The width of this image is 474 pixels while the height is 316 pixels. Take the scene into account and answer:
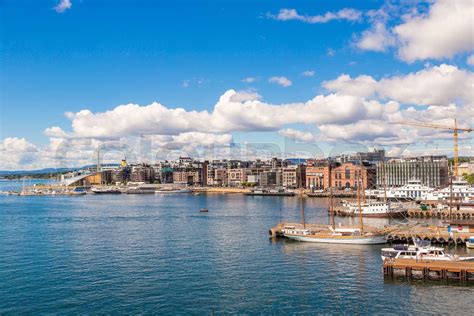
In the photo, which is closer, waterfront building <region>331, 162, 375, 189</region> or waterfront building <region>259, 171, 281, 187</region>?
waterfront building <region>331, 162, 375, 189</region>

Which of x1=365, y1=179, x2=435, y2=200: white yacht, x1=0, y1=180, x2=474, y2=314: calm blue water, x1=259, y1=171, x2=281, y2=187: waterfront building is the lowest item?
x1=0, y1=180, x2=474, y2=314: calm blue water

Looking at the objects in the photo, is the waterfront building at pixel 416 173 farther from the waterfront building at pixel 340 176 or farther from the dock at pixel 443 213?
the dock at pixel 443 213

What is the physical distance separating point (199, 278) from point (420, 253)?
688 inches

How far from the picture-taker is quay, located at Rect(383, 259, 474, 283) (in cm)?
3244

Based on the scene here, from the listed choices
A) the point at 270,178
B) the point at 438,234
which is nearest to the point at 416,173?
the point at 270,178

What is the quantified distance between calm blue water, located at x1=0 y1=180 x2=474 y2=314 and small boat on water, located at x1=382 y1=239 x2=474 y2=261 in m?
1.80

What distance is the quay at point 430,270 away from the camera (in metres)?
32.4

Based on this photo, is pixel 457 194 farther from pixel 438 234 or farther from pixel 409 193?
pixel 438 234

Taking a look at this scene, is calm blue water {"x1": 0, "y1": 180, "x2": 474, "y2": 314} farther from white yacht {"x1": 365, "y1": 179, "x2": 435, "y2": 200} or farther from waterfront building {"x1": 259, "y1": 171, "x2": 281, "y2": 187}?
waterfront building {"x1": 259, "y1": 171, "x2": 281, "y2": 187}

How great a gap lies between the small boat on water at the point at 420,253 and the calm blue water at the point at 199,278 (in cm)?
180

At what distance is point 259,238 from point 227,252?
9654 mm

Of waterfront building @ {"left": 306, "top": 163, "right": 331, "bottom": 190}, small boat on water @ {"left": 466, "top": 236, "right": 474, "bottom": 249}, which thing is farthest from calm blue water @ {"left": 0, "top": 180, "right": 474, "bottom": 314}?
waterfront building @ {"left": 306, "top": 163, "right": 331, "bottom": 190}

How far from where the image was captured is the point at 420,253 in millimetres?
36188

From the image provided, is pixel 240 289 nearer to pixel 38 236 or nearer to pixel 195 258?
pixel 195 258
